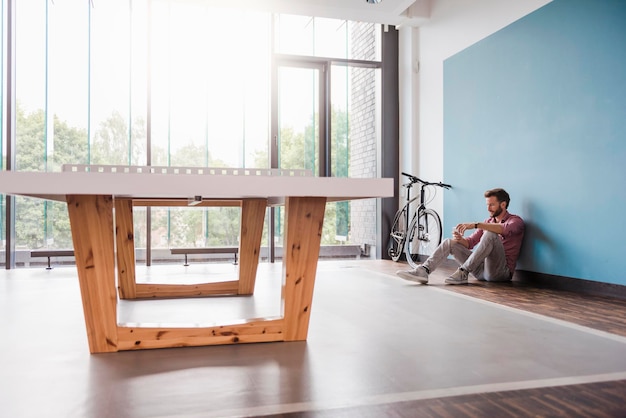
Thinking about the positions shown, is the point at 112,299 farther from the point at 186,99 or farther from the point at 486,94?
the point at 186,99

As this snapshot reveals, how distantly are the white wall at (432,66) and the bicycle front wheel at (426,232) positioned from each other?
0.13m

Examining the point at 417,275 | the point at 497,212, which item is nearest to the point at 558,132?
the point at 497,212

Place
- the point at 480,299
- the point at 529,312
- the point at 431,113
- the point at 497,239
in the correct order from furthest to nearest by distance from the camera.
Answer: the point at 431,113 < the point at 497,239 < the point at 480,299 < the point at 529,312

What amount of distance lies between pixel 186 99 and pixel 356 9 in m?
1.99

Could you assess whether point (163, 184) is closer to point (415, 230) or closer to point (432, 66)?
point (415, 230)

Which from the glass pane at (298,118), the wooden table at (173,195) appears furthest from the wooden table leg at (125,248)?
the glass pane at (298,118)

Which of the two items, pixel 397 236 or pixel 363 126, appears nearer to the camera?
pixel 397 236

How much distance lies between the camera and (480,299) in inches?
120

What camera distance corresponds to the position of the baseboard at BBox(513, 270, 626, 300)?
318 centimetres

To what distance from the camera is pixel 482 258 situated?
381 centimetres

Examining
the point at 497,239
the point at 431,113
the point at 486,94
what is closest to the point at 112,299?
the point at 497,239

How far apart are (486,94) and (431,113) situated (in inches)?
41.7

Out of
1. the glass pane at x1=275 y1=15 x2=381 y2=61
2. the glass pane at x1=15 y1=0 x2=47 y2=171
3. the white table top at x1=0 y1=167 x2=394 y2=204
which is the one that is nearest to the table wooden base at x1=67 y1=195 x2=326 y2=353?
the white table top at x1=0 y1=167 x2=394 y2=204

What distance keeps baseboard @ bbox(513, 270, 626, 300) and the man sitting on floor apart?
11cm
